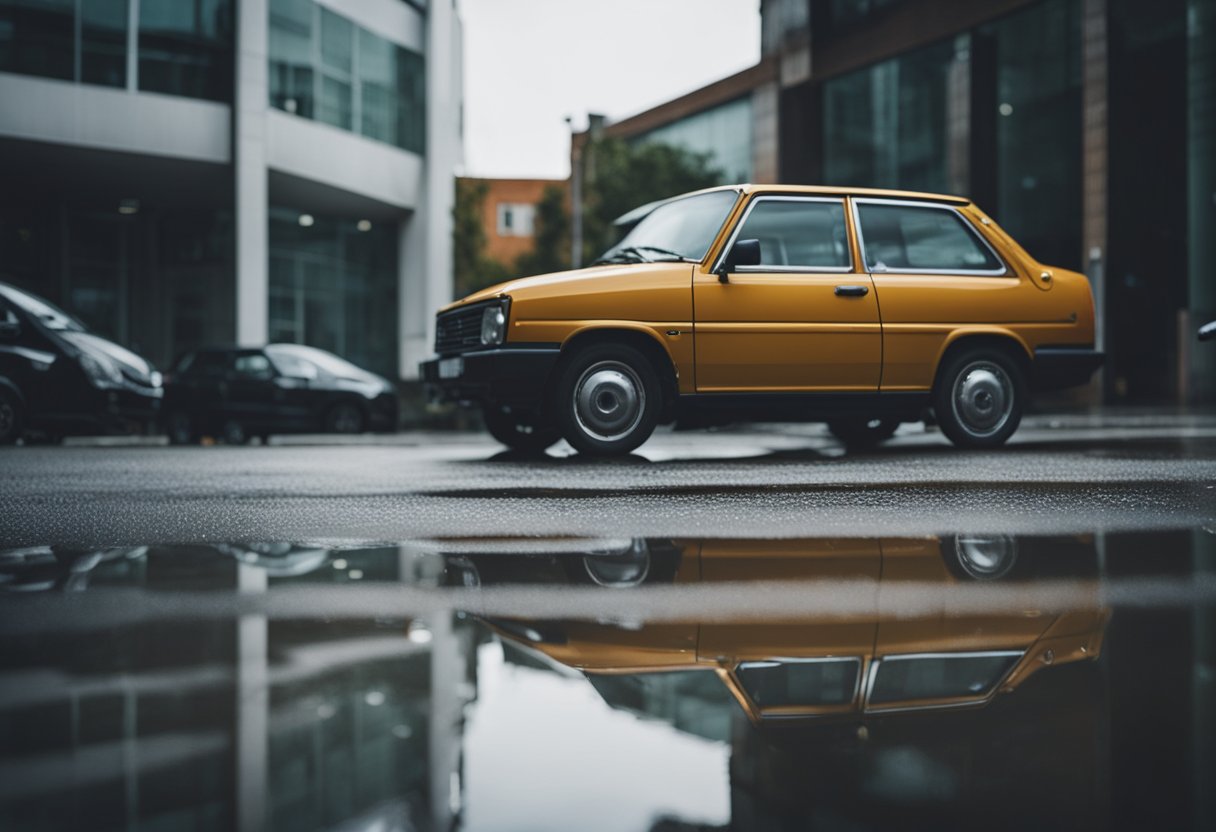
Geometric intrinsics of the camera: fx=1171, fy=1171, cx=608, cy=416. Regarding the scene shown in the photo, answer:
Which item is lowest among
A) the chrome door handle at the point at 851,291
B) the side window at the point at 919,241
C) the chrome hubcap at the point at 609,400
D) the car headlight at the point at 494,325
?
the chrome hubcap at the point at 609,400

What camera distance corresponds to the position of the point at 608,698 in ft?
6.62

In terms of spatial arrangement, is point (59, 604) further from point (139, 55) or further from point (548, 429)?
point (139, 55)

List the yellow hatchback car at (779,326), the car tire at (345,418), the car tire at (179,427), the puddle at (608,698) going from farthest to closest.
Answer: the car tire at (345,418) → the car tire at (179,427) → the yellow hatchback car at (779,326) → the puddle at (608,698)

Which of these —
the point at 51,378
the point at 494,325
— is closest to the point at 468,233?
the point at 51,378

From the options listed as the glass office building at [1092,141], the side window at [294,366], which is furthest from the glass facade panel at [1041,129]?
the side window at [294,366]

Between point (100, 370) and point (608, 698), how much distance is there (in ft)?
42.1

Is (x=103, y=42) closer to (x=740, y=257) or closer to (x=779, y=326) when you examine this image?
(x=740, y=257)

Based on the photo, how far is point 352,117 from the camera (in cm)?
2817

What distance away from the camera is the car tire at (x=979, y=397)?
833 cm

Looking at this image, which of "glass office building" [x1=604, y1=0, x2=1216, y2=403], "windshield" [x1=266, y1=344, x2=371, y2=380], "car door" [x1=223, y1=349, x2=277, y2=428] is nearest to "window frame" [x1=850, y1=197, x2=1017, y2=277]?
"windshield" [x1=266, y1=344, x2=371, y2=380]

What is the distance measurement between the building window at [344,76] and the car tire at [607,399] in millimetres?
20775

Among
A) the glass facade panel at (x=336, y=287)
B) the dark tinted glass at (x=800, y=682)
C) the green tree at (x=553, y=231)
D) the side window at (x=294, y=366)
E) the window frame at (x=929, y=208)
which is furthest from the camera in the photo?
the green tree at (x=553, y=231)

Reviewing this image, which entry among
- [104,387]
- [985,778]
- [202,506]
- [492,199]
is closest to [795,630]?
[985,778]

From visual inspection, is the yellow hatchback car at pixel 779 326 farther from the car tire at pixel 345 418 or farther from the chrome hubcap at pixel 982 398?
the car tire at pixel 345 418
